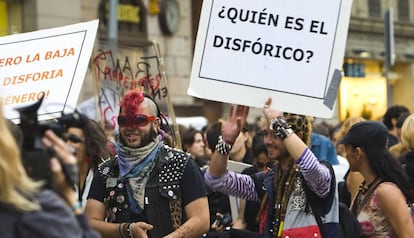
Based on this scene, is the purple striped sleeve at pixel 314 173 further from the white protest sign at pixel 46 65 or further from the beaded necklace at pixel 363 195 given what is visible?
the white protest sign at pixel 46 65

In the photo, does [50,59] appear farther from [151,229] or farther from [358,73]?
[358,73]

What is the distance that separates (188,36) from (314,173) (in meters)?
17.7

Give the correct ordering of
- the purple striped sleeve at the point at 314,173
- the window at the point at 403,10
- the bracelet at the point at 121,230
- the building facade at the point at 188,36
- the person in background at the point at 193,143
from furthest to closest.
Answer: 1. the window at the point at 403,10
2. the building facade at the point at 188,36
3. the person in background at the point at 193,143
4. the bracelet at the point at 121,230
5. the purple striped sleeve at the point at 314,173

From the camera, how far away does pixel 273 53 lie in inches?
203

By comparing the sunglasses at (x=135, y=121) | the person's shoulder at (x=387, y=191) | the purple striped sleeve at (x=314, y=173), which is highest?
the sunglasses at (x=135, y=121)

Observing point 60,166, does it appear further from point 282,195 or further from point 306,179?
point 282,195

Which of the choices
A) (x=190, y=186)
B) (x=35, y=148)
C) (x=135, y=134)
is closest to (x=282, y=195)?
(x=190, y=186)

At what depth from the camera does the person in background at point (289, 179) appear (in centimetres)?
485

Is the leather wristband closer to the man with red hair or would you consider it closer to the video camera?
the man with red hair

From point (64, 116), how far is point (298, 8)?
78.9 inches

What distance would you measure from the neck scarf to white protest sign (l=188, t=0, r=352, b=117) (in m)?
0.42

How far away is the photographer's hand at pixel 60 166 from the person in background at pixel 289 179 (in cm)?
178

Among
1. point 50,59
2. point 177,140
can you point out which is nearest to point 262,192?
point 50,59

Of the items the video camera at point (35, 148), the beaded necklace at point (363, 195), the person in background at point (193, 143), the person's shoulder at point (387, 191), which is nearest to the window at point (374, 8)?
the person in background at point (193, 143)
